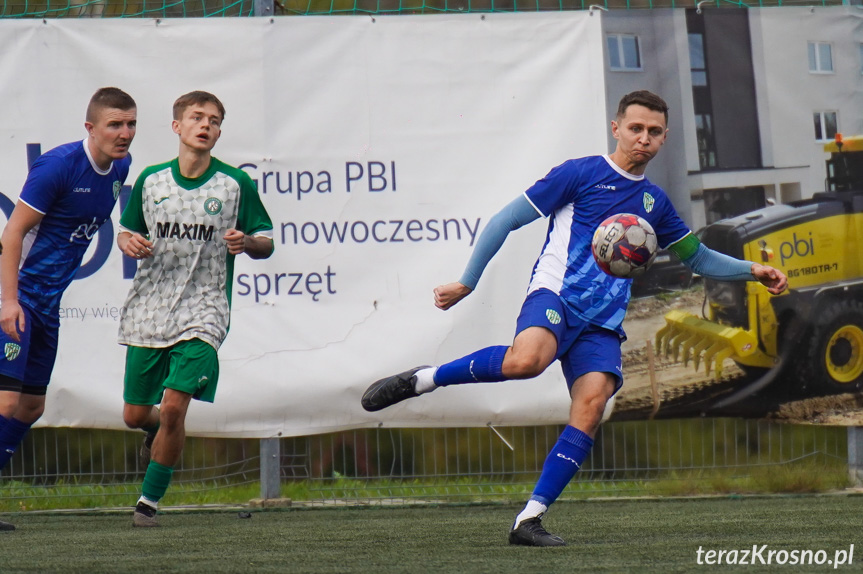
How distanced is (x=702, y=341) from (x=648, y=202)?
2.16 m

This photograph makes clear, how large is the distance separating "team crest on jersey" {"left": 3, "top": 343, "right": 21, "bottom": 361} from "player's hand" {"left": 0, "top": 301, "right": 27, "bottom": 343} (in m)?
0.11

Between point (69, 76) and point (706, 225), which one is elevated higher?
point (69, 76)

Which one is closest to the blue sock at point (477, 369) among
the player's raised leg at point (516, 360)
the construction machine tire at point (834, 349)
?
the player's raised leg at point (516, 360)

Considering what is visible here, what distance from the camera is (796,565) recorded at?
3.49 m

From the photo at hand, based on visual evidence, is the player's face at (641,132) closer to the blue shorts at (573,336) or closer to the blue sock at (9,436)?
the blue shorts at (573,336)

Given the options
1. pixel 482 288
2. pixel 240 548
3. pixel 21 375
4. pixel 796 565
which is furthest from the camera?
pixel 482 288

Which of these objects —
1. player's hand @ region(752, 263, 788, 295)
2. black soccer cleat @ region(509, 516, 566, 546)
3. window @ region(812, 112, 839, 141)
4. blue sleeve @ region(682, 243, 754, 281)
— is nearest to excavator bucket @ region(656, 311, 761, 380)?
window @ region(812, 112, 839, 141)

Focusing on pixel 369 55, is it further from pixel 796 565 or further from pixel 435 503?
pixel 796 565

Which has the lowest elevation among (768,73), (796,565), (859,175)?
(796,565)

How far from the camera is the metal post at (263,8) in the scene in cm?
659

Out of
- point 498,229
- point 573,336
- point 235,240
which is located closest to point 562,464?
point 573,336

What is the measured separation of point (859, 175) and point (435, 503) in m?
3.09

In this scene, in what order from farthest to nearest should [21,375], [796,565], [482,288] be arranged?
[482,288], [21,375], [796,565]

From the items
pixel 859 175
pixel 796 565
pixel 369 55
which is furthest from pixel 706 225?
pixel 796 565
